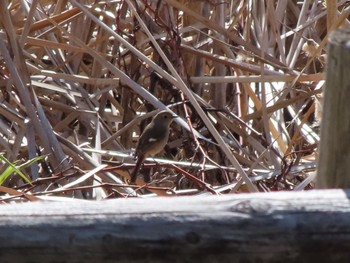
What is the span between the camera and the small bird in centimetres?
383

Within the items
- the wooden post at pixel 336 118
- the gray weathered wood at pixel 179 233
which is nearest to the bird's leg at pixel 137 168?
the wooden post at pixel 336 118

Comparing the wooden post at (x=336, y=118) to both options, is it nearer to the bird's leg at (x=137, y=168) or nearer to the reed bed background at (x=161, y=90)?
the reed bed background at (x=161, y=90)

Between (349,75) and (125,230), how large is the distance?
0.42 metres

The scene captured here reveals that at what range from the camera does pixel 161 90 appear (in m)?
4.43

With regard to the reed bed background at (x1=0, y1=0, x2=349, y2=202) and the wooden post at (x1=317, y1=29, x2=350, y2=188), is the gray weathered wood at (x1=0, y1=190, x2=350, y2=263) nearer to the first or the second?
the wooden post at (x1=317, y1=29, x2=350, y2=188)

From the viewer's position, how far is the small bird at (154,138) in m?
3.83

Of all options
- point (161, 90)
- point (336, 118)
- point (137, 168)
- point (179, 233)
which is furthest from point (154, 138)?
point (179, 233)

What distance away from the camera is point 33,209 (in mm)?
1349

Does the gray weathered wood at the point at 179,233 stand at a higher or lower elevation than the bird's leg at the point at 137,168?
higher

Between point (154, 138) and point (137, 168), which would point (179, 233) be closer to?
point (137, 168)

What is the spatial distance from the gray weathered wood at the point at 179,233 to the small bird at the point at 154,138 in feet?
7.73

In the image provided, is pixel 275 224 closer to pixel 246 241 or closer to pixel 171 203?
pixel 246 241

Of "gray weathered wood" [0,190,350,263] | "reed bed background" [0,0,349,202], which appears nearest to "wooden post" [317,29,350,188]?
"gray weathered wood" [0,190,350,263]

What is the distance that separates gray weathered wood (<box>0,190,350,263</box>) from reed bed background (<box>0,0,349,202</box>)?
214 cm
